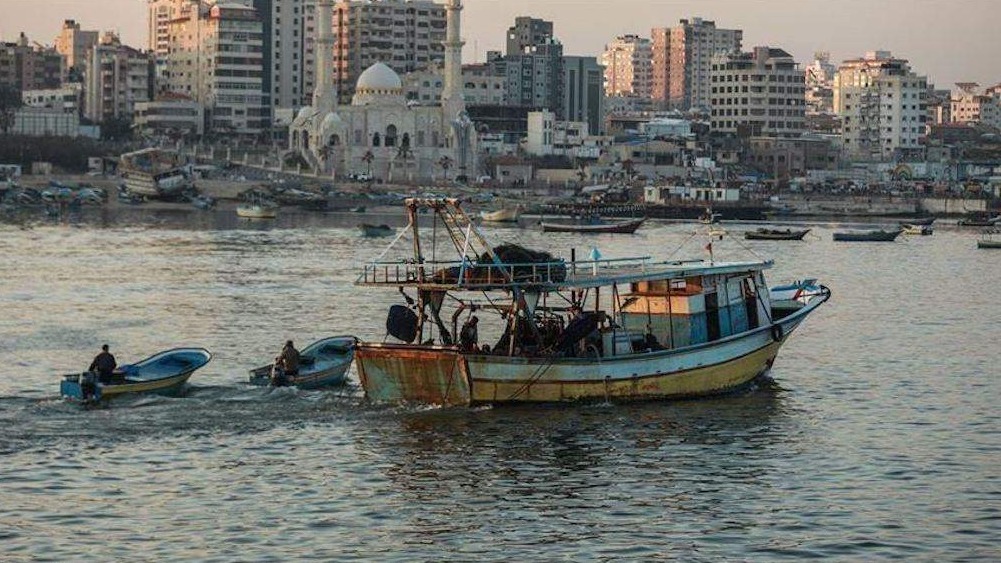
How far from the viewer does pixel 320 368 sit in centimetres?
3853

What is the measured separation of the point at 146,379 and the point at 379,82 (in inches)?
5638

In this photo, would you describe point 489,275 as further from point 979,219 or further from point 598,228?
point 979,219

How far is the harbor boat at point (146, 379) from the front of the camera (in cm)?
3541

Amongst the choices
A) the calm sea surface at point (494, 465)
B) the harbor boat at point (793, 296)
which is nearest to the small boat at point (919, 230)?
the calm sea surface at point (494, 465)

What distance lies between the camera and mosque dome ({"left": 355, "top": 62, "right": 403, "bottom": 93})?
584 feet

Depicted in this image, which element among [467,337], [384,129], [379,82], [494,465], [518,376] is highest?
[379,82]

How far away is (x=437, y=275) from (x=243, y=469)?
700 centimetres

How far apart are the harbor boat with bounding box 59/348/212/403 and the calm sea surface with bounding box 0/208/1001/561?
60cm

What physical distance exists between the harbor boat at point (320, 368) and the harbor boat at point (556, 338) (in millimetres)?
2016

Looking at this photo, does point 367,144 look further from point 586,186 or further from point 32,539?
point 32,539

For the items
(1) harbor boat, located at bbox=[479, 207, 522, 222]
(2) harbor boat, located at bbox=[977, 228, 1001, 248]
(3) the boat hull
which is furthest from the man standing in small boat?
(1) harbor boat, located at bbox=[479, 207, 522, 222]

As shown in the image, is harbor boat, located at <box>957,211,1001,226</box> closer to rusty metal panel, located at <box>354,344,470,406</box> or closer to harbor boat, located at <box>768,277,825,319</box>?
harbor boat, located at <box>768,277,825,319</box>

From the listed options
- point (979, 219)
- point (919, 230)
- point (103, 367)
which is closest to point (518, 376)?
point (103, 367)

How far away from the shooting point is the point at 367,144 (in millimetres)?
174875
